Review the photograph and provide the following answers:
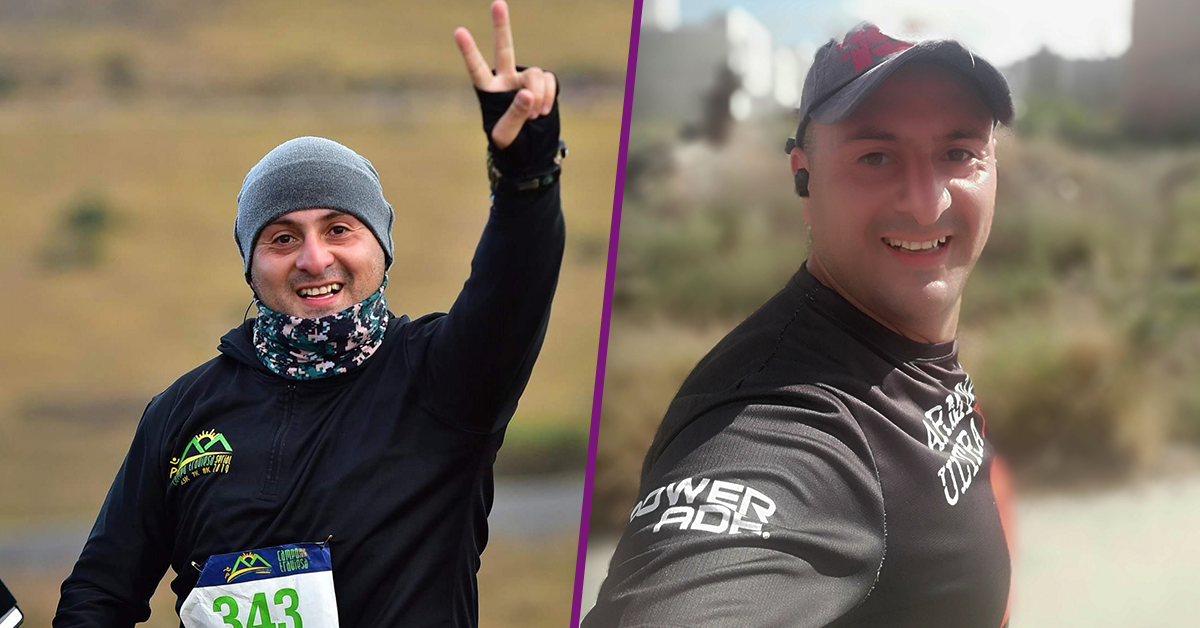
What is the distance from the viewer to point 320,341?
136 cm

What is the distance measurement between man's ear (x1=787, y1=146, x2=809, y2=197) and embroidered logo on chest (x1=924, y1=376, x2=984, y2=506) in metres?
0.33

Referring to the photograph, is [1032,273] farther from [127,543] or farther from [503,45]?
Answer: [127,543]

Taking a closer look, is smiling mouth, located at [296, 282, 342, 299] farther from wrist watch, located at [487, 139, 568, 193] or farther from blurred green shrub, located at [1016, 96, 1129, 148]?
blurred green shrub, located at [1016, 96, 1129, 148]

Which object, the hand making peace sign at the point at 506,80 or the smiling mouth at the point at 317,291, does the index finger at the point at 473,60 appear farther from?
the smiling mouth at the point at 317,291

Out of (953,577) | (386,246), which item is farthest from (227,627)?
(953,577)

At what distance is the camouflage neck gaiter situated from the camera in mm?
1357

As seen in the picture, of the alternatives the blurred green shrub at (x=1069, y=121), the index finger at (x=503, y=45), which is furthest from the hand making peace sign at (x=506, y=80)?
the blurred green shrub at (x=1069, y=121)

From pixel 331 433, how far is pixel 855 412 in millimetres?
620

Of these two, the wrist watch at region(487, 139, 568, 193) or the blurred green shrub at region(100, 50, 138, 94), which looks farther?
the blurred green shrub at region(100, 50, 138, 94)

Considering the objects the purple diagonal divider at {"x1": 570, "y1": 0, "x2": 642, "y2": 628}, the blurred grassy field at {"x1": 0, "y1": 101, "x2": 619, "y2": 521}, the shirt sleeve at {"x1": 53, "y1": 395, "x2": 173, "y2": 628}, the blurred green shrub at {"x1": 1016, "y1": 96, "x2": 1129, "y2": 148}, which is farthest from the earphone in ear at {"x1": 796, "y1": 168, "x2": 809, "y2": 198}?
the blurred grassy field at {"x1": 0, "y1": 101, "x2": 619, "y2": 521}

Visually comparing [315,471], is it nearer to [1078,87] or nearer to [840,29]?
[840,29]

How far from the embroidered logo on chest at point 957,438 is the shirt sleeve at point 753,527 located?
161 mm

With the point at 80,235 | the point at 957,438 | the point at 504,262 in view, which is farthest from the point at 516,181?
the point at 80,235

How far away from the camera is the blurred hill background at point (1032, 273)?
190 centimetres
